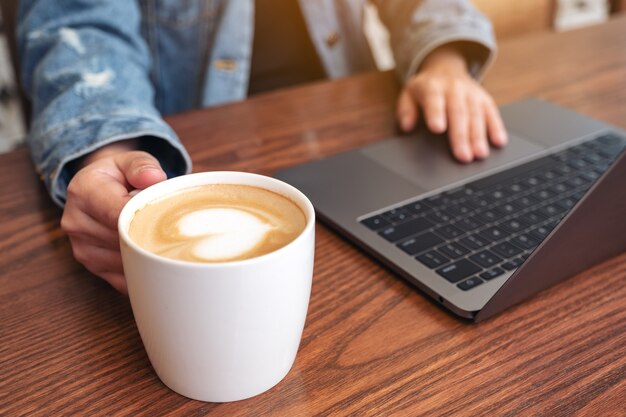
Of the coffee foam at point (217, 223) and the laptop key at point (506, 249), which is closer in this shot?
the coffee foam at point (217, 223)

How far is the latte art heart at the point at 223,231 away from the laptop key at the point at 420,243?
166 mm

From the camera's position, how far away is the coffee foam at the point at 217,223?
39 centimetres

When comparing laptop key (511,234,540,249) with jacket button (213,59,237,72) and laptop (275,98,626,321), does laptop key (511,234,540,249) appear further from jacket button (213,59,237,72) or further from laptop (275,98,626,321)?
jacket button (213,59,237,72)

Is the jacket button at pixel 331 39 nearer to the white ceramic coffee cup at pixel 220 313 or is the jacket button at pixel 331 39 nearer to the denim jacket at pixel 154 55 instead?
the denim jacket at pixel 154 55

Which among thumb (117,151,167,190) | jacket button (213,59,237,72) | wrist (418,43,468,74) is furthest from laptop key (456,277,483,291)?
jacket button (213,59,237,72)

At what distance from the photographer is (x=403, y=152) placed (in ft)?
2.45


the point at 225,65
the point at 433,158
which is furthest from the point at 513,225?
the point at 225,65

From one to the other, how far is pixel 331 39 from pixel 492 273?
0.73 metres

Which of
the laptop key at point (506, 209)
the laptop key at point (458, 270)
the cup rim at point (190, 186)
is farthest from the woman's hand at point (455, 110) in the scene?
the cup rim at point (190, 186)

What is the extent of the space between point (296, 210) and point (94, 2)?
528 mm

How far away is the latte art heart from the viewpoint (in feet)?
1.29

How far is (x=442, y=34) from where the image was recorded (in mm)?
952

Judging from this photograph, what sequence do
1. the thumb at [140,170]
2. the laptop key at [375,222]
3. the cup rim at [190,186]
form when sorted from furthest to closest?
the laptop key at [375,222] → the thumb at [140,170] → the cup rim at [190,186]

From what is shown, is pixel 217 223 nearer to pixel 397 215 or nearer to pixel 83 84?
pixel 397 215
